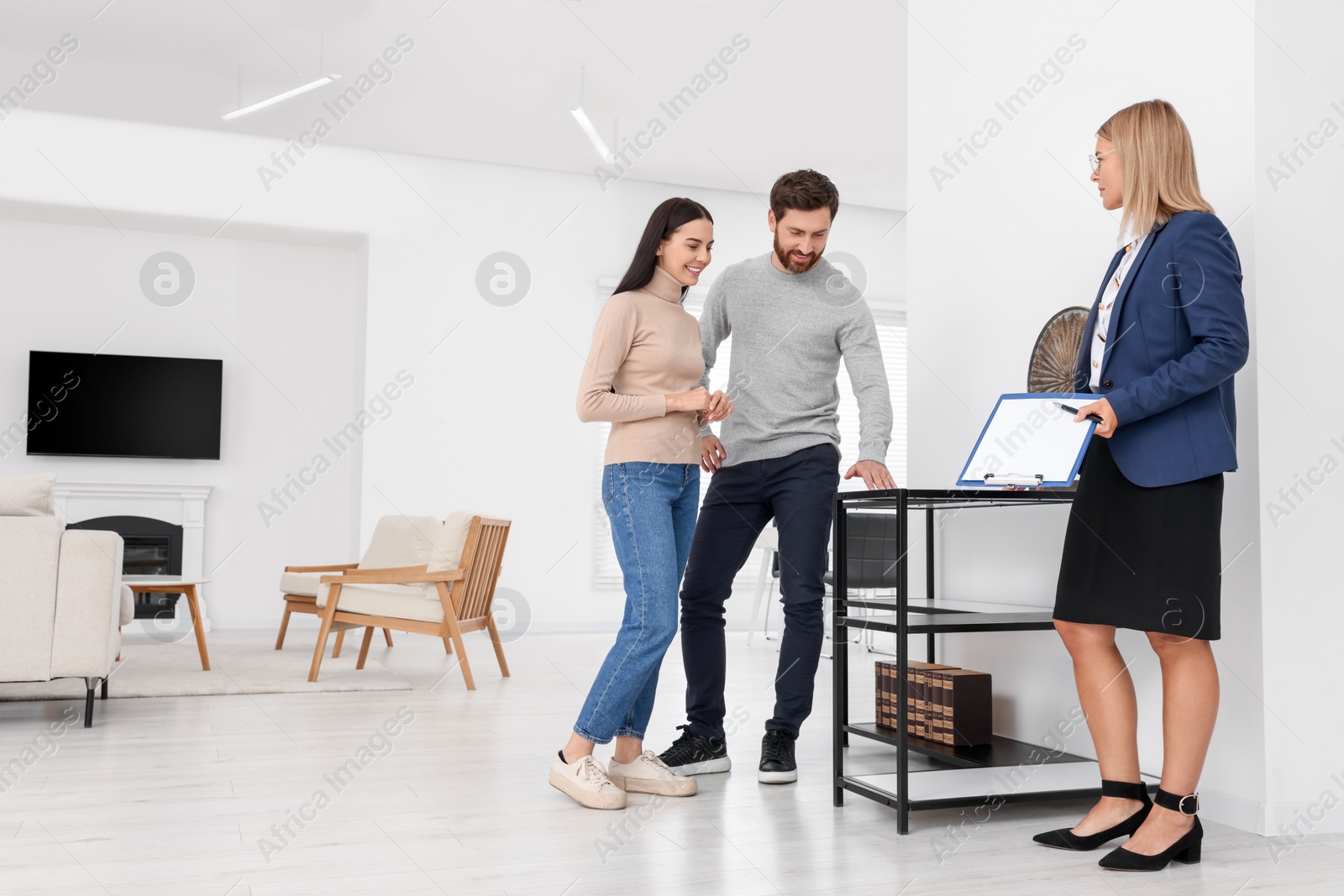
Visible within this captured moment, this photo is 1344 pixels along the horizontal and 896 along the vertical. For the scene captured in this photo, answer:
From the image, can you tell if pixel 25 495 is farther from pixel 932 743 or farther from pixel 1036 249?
pixel 1036 249

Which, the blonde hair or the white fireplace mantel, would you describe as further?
the white fireplace mantel

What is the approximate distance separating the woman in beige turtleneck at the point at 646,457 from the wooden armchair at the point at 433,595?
80.7 inches

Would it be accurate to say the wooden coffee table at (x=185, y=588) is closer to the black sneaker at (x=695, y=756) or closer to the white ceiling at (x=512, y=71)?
the white ceiling at (x=512, y=71)

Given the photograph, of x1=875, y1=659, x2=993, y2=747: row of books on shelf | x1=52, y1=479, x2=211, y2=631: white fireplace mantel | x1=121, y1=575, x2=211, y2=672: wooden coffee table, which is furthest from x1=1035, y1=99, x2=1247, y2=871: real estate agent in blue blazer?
x1=52, y1=479, x2=211, y2=631: white fireplace mantel

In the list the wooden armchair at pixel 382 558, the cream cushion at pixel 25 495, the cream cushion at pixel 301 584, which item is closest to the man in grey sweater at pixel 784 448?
the cream cushion at pixel 25 495

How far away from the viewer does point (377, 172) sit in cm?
693

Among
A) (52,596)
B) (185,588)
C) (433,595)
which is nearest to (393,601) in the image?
(433,595)

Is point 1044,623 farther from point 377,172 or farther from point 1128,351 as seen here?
point 377,172

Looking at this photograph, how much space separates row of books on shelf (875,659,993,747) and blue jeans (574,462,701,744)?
70cm

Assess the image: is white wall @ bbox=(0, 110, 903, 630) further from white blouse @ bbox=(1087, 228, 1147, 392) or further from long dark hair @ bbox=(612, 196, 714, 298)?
white blouse @ bbox=(1087, 228, 1147, 392)

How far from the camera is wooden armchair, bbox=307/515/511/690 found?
446cm

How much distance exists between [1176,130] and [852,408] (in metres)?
6.13

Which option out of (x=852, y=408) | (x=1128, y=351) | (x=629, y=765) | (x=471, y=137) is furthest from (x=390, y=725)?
(x=852, y=408)

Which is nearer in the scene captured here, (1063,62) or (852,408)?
(1063,62)
